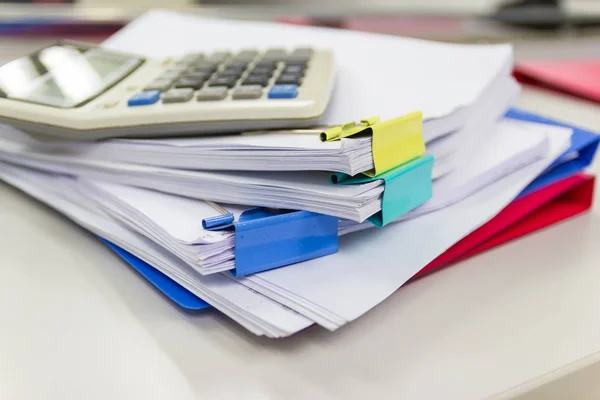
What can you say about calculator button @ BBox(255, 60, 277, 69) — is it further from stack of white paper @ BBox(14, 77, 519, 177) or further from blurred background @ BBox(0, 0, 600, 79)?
blurred background @ BBox(0, 0, 600, 79)

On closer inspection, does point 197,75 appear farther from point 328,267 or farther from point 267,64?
point 328,267

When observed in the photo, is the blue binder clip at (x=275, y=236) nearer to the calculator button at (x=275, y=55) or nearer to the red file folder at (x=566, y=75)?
the calculator button at (x=275, y=55)

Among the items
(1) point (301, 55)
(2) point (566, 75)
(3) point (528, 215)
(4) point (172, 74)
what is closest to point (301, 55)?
(1) point (301, 55)

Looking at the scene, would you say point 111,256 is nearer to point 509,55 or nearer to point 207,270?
point 207,270

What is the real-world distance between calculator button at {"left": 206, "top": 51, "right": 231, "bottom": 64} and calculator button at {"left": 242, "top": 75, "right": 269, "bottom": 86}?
0.07 metres

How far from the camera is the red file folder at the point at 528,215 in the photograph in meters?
0.35

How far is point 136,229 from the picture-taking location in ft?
1.11

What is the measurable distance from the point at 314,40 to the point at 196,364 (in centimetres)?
39

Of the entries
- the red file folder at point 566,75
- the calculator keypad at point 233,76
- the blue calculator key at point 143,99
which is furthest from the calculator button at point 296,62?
the red file folder at point 566,75

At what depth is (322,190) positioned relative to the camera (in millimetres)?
297

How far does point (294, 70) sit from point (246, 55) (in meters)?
0.07

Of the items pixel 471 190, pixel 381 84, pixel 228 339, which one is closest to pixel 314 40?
pixel 381 84

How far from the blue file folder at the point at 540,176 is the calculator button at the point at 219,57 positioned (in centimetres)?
17

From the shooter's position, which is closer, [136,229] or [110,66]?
[136,229]
